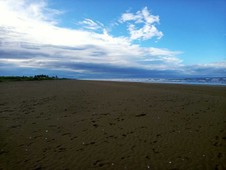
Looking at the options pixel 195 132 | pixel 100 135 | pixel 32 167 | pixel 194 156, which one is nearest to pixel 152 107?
pixel 195 132

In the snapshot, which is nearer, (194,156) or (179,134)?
(194,156)

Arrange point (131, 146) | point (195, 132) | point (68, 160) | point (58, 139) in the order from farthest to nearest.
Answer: point (195, 132)
point (58, 139)
point (131, 146)
point (68, 160)

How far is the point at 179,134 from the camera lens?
821 centimetres

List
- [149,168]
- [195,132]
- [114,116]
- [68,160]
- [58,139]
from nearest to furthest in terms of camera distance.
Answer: [149,168], [68,160], [58,139], [195,132], [114,116]

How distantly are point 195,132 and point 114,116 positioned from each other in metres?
4.29

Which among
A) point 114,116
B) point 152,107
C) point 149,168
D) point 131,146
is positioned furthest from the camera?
point 152,107

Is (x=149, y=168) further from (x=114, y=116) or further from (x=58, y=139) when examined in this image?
Result: (x=114, y=116)

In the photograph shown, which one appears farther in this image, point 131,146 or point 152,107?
point 152,107

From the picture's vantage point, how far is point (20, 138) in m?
7.81

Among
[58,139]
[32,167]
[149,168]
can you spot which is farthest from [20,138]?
[149,168]

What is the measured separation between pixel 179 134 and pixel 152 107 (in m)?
5.22

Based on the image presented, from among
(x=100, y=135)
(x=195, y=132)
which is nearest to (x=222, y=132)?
(x=195, y=132)

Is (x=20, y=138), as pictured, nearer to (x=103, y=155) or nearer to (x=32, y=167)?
(x=32, y=167)

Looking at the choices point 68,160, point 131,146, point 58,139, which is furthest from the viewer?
point 58,139
